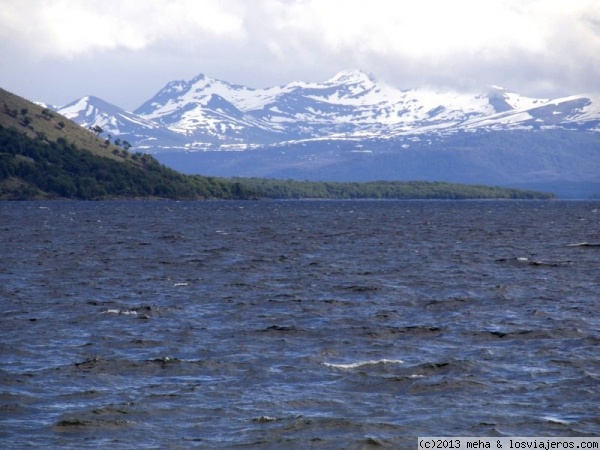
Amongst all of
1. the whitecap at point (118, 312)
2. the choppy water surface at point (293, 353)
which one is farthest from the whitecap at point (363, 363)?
the whitecap at point (118, 312)

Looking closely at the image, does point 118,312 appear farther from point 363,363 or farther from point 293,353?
point 363,363

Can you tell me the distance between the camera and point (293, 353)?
133ft

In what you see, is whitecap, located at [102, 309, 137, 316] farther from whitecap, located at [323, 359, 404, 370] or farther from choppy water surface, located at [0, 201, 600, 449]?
whitecap, located at [323, 359, 404, 370]

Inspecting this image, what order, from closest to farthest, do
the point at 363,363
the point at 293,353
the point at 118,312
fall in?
the point at 363,363
the point at 293,353
the point at 118,312

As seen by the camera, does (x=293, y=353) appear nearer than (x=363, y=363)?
No

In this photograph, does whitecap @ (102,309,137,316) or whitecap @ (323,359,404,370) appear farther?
Answer: whitecap @ (102,309,137,316)

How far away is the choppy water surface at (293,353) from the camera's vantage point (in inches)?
1214

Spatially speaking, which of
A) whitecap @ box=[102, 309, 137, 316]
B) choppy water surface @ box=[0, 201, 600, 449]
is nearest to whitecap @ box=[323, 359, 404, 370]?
choppy water surface @ box=[0, 201, 600, 449]

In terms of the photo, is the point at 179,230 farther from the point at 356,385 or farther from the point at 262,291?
the point at 356,385

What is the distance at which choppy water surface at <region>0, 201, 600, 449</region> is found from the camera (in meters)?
30.8

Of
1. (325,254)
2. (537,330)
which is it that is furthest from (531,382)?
(325,254)

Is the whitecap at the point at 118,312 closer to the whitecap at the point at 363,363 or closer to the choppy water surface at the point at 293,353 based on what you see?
the choppy water surface at the point at 293,353

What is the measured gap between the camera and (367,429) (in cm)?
3045

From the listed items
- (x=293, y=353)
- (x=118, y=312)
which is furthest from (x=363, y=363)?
(x=118, y=312)
